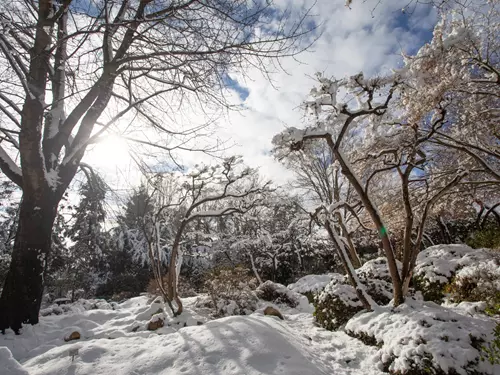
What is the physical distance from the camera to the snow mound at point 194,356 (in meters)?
2.86

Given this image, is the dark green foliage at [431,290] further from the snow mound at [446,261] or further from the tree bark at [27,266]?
the tree bark at [27,266]

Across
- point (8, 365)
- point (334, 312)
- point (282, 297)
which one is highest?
point (8, 365)

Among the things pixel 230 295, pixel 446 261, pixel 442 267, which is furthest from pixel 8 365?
pixel 446 261

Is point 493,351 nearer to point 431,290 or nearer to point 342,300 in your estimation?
point 342,300

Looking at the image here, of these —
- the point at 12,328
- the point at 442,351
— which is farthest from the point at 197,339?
the point at 12,328

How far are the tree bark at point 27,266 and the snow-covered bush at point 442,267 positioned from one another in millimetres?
7751

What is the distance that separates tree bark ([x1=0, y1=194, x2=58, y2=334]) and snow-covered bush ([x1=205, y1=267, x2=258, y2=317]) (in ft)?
13.9

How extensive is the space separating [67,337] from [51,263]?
11.3 metres

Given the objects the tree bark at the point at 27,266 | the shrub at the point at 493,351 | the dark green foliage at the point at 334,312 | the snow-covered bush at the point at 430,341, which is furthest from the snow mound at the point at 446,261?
the tree bark at the point at 27,266

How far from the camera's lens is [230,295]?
319 inches

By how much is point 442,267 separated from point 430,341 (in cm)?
350

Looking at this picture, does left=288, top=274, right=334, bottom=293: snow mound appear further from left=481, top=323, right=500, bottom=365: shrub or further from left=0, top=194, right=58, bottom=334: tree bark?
left=0, top=194, right=58, bottom=334: tree bark

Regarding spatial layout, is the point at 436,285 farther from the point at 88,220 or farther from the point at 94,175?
the point at 88,220

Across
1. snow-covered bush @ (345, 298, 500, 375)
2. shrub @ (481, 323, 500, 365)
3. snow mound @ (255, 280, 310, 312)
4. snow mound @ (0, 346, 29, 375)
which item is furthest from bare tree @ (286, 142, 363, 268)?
snow mound @ (0, 346, 29, 375)
